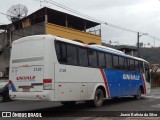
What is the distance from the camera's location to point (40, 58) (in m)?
13.1

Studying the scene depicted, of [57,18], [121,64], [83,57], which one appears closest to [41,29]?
[57,18]

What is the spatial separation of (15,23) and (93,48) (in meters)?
24.3

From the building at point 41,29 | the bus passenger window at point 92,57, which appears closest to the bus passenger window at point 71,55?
the bus passenger window at point 92,57

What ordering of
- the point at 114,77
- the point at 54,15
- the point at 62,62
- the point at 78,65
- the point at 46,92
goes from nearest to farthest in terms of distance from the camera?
1. the point at 46,92
2. the point at 62,62
3. the point at 78,65
4. the point at 114,77
5. the point at 54,15

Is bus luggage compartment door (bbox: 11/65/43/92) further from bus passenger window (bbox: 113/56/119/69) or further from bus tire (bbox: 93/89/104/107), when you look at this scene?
bus passenger window (bbox: 113/56/119/69)

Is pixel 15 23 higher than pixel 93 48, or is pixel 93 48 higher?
pixel 15 23

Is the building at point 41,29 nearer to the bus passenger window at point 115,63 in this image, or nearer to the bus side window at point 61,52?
the bus passenger window at point 115,63

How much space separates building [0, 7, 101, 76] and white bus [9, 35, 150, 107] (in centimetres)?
1758

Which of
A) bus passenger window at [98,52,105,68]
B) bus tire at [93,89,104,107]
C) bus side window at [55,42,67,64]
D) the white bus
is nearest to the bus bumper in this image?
the white bus

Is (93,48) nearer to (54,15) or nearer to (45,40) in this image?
(45,40)

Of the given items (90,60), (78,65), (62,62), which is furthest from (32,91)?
(90,60)

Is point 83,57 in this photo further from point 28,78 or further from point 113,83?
point 113,83

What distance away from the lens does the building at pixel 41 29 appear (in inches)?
1373

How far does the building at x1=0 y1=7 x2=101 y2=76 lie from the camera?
34.9m
